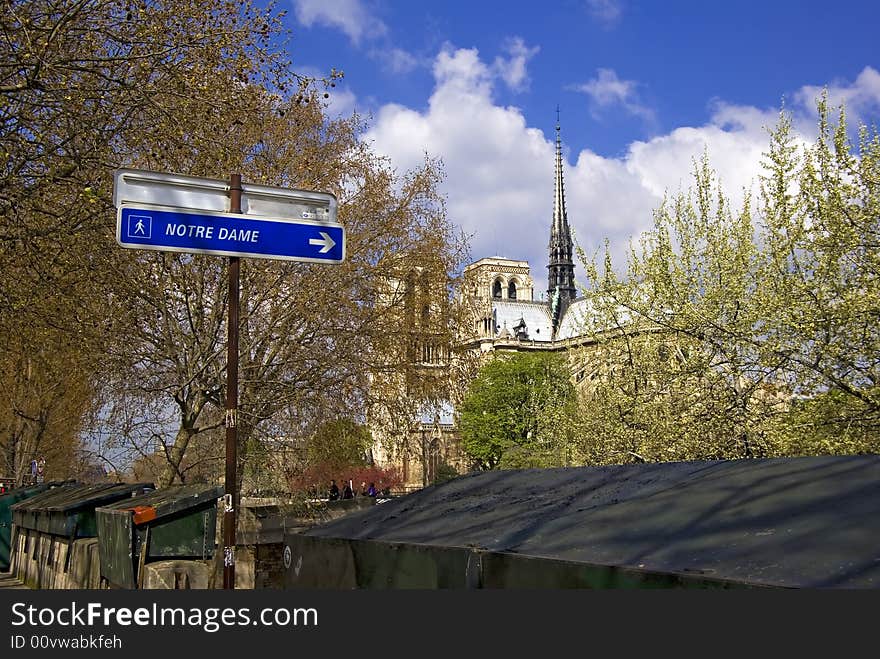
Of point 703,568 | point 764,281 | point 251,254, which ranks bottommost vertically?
point 703,568

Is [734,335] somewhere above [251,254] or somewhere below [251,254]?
above

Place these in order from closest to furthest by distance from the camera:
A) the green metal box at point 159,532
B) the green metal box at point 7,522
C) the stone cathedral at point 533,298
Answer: the green metal box at point 159,532 → the green metal box at point 7,522 → the stone cathedral at point 533,298

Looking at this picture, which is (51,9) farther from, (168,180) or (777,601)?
(777,601)

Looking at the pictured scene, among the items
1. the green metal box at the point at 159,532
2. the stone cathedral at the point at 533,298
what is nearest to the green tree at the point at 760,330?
the green metal box at the point at 159,532

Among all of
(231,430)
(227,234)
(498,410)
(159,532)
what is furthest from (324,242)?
(498,410)

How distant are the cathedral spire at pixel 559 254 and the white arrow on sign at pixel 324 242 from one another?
130444 millimetres

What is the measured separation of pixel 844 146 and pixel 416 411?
40.3 ft

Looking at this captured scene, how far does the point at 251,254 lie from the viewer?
7.02 m

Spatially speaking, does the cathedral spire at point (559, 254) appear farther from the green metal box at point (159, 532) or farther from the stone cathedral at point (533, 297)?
the green metal box at point (159, 532)

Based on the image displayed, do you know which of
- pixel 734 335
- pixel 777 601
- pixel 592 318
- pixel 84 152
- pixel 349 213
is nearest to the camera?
pixel 777 601

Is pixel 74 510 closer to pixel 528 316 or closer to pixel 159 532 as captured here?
pixel 159 532

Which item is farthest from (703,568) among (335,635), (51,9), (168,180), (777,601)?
(51,9)

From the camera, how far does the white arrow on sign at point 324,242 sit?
728 cm

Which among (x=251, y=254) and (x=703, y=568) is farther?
(x=251, y=254)
